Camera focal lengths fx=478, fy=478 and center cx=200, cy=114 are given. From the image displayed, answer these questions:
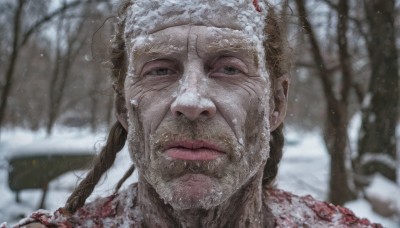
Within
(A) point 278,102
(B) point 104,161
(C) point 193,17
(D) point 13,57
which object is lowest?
(B) point 104,161

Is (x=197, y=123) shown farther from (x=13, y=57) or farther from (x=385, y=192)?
(x=385, y=192)

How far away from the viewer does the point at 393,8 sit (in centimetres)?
467

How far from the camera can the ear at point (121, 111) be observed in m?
2.15

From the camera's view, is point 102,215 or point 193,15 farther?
point 102,215

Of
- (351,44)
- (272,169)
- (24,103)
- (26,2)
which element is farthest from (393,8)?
(24,103)

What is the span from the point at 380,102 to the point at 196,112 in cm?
398

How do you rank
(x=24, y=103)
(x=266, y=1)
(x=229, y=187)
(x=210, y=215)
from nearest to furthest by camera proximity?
(x=229, y=187)
(x=210, y=215)
(x=266, y=1)
(x=24, y=103)

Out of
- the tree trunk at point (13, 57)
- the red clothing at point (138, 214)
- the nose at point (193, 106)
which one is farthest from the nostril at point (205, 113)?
the tree trunk at point (13, 57)

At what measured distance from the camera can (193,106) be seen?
1631 mm

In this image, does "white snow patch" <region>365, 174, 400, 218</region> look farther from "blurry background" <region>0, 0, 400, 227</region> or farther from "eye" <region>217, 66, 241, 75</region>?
"eye" <region>217, 66, 241, 75</region>

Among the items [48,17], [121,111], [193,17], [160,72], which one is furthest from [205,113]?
[48,17]

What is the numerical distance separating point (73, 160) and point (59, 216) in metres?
2.50

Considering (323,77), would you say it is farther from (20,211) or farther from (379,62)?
(20,211)

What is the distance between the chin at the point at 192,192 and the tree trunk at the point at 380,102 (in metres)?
3.74
